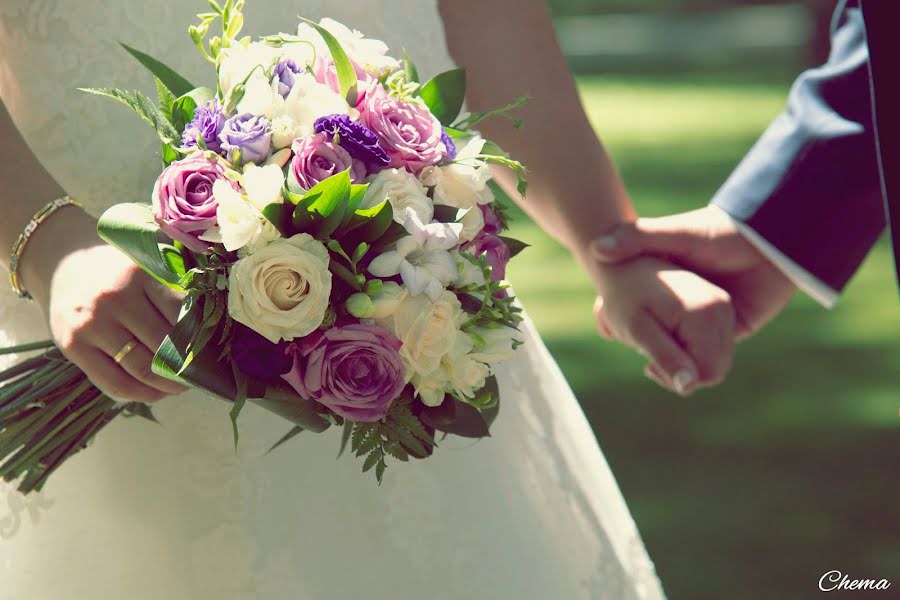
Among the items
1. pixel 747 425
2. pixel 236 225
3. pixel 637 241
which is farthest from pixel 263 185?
pixel 747 425

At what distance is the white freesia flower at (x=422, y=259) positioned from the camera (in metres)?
A: 1.47

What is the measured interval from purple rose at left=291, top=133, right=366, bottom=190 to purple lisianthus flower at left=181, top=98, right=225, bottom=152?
10 cm

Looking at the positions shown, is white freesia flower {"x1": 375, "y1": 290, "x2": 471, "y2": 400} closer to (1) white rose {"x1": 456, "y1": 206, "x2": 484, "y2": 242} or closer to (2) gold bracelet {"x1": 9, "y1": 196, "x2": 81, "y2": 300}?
(1) white rose {"x1": 456, "y1": 206, "x2": 484, "y2": 242}

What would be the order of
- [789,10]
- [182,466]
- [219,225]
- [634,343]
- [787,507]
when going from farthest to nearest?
[789,10], [787,507], [634,343], [182,466], [219,225]

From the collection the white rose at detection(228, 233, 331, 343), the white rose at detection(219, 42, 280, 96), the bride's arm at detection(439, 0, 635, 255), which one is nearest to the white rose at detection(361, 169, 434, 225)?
the white rose at detection(228, 233, 331, 343)

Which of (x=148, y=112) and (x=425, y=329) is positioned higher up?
(x=148, y=112)

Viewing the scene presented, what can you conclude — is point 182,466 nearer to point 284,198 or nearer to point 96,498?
point 96,498

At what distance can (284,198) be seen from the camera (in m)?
1.45

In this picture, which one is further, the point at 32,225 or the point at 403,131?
the point at 32,225

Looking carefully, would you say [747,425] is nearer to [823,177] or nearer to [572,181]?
[823,177]

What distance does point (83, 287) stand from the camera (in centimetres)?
158

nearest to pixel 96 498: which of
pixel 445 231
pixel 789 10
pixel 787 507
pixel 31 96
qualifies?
pixel 31 96

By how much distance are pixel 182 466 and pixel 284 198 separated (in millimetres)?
564

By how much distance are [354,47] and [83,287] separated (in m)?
0.48
